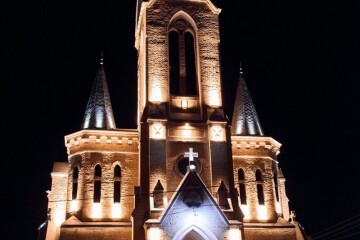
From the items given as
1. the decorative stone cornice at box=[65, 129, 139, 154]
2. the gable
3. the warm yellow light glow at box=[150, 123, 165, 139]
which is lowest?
the gable

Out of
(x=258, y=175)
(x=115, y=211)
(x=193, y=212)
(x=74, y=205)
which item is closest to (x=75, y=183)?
(x=74, y=205)

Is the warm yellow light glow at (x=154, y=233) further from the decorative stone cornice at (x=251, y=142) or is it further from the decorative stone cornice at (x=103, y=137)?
the decorative stone cornice at (x=251, y=142)

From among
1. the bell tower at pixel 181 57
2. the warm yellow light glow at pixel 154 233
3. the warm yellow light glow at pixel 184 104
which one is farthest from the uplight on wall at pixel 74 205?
the warm yellow light glow at pixel 184 104

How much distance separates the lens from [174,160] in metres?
34.8

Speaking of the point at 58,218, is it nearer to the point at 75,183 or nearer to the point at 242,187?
the point at 75,183

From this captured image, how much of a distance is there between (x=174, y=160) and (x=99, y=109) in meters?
7.32

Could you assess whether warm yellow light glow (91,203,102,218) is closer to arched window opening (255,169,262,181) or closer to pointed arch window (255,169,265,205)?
pointed arch window (255,169,265,205)

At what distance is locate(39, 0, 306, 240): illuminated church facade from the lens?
32.3m

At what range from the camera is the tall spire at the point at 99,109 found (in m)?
37.8

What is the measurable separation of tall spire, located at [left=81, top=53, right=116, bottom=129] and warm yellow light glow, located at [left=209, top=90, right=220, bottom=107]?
23.1 feet

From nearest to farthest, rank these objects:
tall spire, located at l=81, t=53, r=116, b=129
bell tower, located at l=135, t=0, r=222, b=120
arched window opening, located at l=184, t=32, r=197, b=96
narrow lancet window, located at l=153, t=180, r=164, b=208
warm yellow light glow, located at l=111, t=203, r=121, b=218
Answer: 1. narrow lancet window, located at l=153, t=180, r=164, b=208
2. warm yellow light glow, located at l=111, t=203, r=121, b=218
3. bell tower, located at l=135, t=0, r=222, b=120
4. tall spire, located at l=81, t=53, r=116, b=129
5. arched window opening, located at l=184, t=32, r=197, b=96

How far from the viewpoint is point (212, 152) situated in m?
35.0

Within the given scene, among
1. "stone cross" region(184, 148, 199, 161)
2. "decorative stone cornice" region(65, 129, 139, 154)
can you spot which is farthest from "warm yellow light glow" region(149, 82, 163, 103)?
"stone cross" region(184, 148, 199, 161)

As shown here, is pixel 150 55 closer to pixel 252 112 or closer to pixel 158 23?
pixel 158 23
